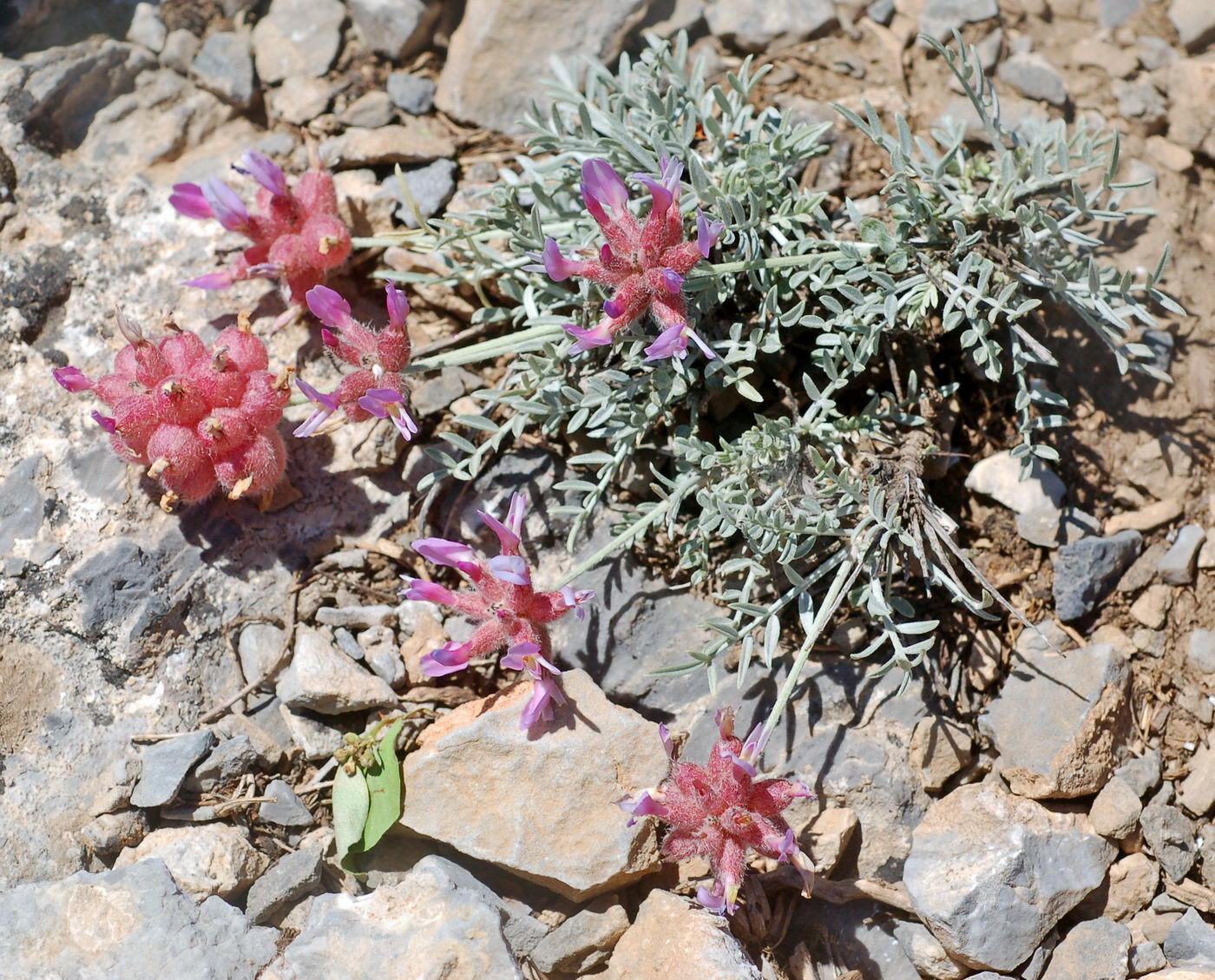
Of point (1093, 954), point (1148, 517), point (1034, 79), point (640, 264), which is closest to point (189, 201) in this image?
point (640, 264)

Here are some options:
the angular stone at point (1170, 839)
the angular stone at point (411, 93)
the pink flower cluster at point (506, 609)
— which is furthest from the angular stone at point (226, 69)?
the angular stone at point (1170, 839)

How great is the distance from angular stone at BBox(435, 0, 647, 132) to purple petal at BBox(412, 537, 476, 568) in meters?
2.06

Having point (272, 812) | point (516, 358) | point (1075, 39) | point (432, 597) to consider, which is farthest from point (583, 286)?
point (1075, 39)

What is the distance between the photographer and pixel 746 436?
326cm

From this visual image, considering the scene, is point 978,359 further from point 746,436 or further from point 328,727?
point 328,727

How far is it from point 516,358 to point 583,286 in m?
0.57

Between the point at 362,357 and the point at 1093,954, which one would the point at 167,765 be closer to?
the point at 362,357

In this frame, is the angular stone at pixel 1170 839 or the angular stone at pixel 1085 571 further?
the angular stone at pixel 1085 571

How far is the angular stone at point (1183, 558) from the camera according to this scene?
11.8 ft

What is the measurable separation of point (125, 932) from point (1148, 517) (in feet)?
12.0

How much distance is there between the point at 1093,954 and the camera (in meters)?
3.11

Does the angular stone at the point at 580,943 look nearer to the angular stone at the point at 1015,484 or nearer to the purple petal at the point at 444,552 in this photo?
the purple petal at the point at 444,552

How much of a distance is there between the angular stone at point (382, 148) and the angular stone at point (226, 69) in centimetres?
46

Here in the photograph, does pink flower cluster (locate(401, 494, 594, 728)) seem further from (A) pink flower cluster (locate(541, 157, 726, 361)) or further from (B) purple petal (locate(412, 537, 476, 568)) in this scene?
(A) pink flower cluster (locate(541, 157, 726, 361))
